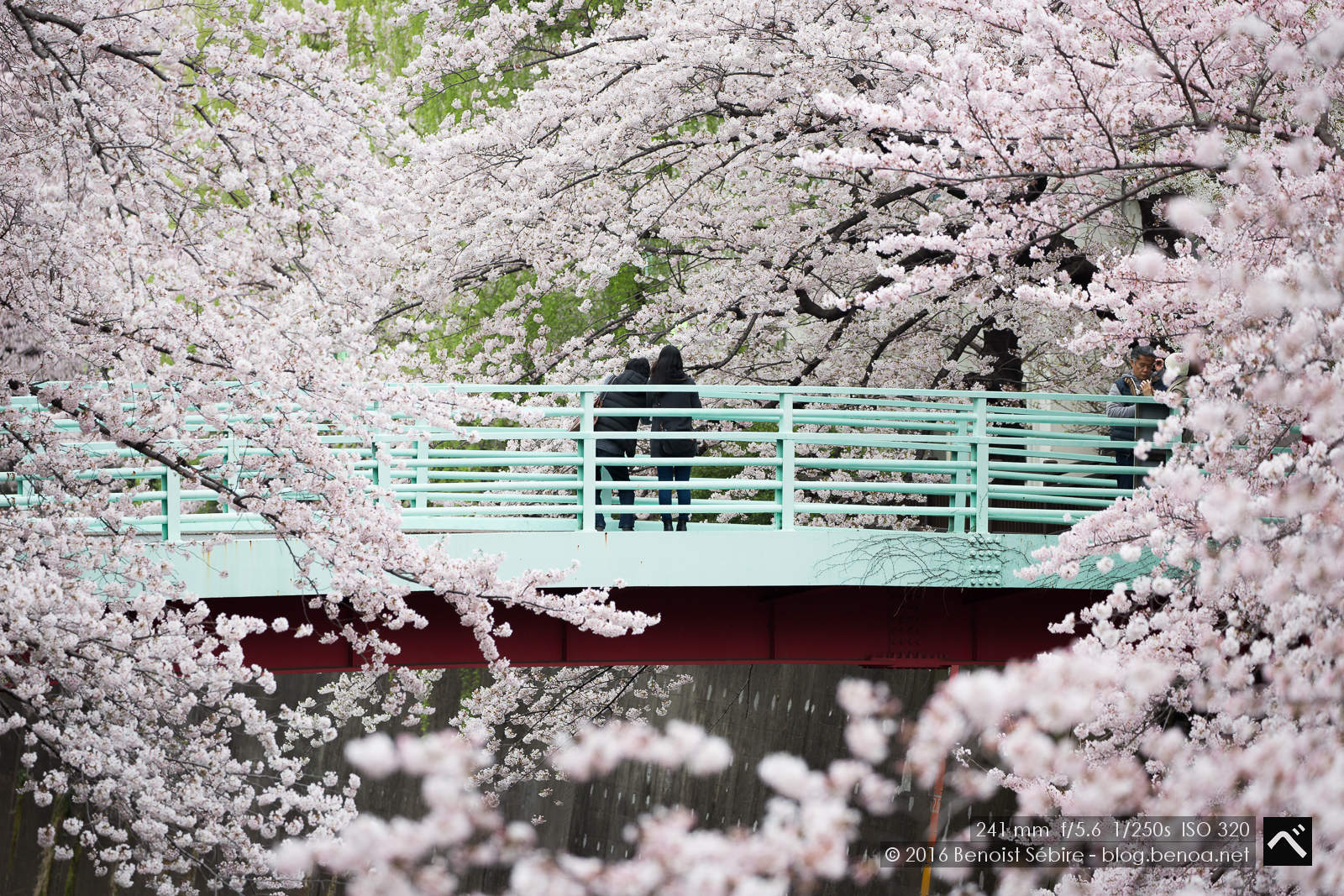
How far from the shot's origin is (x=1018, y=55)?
11.9 m

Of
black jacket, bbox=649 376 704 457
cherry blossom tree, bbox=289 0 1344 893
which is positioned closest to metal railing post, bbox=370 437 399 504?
black jacket, bbox=649 376 704 457

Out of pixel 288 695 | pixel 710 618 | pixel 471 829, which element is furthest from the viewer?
pixel 288 695

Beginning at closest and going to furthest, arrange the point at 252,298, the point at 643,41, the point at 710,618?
the point at 252,298 → the point at 710,618 → the point at 643,41

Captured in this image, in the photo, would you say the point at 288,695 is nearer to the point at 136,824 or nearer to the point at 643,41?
the point at 643,41

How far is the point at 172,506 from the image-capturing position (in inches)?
368

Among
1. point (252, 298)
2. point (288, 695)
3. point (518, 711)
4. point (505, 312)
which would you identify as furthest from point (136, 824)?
point (288, 695)

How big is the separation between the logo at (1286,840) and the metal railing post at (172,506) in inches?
258

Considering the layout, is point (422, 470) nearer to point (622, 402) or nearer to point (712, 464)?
point (622, 402)

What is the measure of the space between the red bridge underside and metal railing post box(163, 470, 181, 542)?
4.38 feet

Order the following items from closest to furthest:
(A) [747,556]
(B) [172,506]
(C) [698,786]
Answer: (B) [172,506], (A) [747,556], (C) [698,786]

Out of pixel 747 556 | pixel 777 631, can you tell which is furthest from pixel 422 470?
pixel 777 631

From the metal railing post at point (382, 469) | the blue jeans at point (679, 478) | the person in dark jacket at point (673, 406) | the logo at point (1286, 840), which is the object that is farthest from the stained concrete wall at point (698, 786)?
the logo at point (1286, 840)

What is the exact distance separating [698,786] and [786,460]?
36.7ft

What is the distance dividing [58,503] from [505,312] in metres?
9.87
